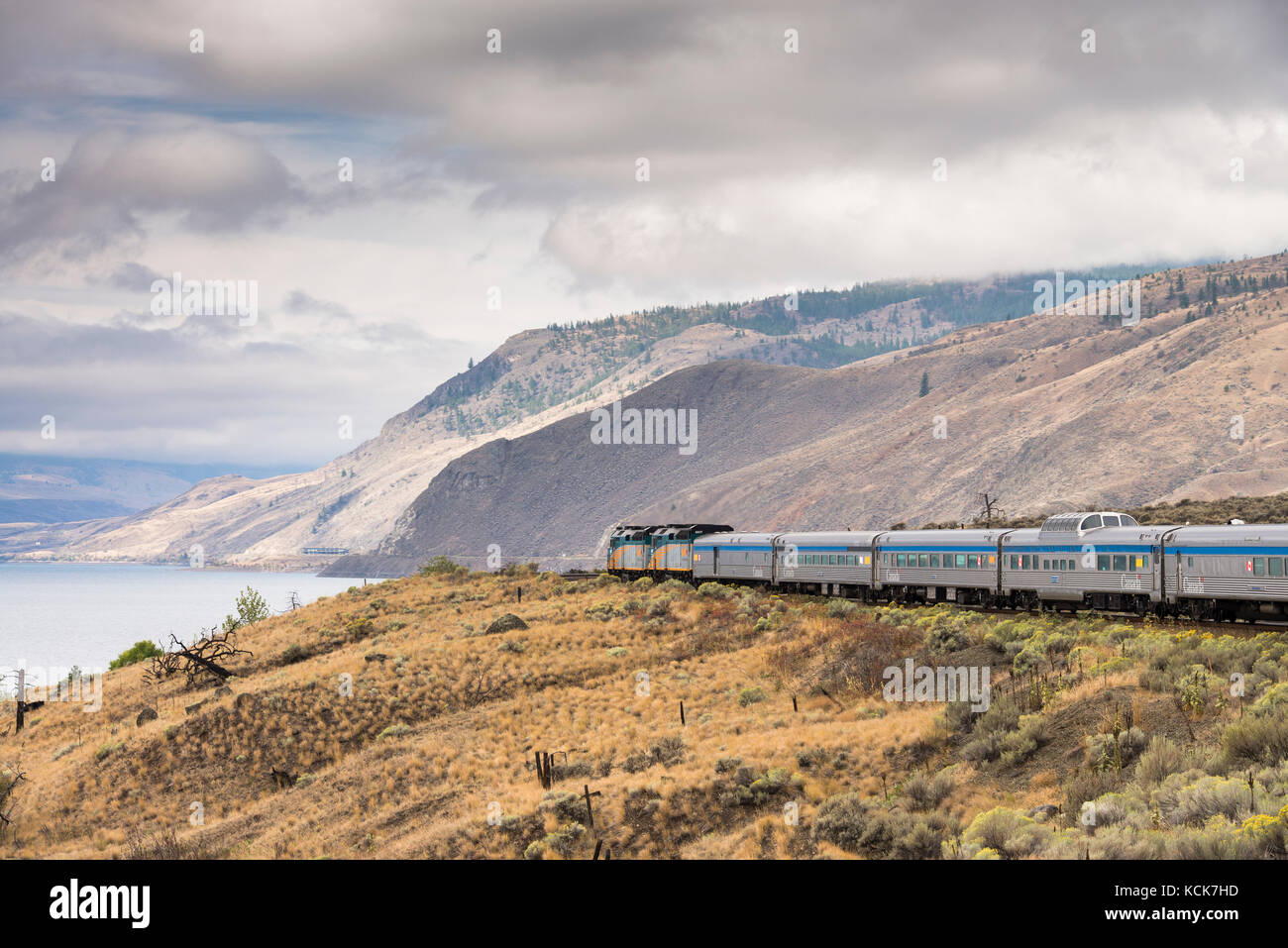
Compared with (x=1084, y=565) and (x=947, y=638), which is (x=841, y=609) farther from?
(x=1084, y=565)

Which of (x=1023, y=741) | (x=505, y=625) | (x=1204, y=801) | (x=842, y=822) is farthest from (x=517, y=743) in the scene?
(x=1204, y=801)

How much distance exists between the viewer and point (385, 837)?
27469 mm

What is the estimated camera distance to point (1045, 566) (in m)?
38.4

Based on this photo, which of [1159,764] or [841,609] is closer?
[1159,764]

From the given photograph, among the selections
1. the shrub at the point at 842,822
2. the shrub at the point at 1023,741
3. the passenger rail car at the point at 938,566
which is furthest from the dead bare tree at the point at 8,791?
the passenger rail car at the point at 938,566

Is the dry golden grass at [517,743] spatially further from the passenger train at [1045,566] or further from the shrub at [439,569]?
the shrub at [439,569]

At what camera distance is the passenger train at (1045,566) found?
3069 centimetres

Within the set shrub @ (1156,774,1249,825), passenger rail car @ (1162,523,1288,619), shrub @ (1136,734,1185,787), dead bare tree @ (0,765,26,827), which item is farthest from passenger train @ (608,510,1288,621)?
dead bare tree @ (0,765,26,827)
